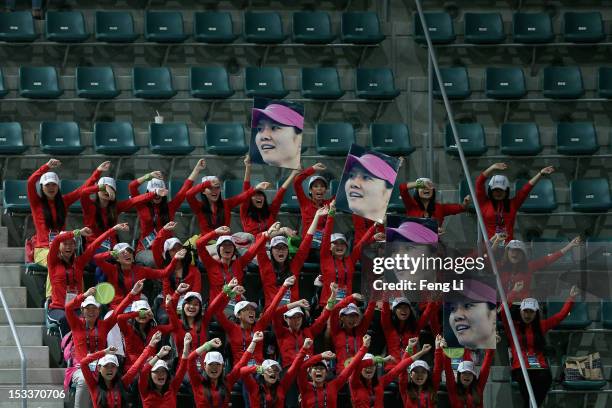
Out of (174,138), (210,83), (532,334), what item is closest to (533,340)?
(532,334)

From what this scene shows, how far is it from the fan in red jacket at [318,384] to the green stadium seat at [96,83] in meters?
5.05

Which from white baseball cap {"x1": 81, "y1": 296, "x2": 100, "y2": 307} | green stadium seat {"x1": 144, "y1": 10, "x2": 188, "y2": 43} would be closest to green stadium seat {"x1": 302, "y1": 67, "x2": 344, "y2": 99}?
green stadium seat {"x1": 144, "y1": 10, "x2": 188, "y2": 43}

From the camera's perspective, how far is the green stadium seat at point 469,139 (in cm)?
1938

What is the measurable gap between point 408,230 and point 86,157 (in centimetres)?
474

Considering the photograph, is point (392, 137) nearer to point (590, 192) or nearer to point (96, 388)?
point (590, 192)

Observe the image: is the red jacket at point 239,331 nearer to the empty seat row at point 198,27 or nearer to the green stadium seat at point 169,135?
the green stadium seat at point 169,135

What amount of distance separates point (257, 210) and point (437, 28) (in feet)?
14.1

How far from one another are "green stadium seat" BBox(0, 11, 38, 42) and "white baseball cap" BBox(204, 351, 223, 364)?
591 cm

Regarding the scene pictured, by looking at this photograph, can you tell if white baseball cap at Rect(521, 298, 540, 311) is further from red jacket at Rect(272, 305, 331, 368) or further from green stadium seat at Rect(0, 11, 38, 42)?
green stadium seat at Rect(0, 11, 38, 42)

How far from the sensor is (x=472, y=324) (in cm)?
1579

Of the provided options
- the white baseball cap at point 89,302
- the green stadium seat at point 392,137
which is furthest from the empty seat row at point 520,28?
the white baseball cap at point 89,302

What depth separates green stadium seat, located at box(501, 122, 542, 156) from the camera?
771 inches

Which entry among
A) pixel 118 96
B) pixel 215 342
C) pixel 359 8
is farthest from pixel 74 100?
pixel 215 342

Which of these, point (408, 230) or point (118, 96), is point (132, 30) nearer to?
point (118, 96)
